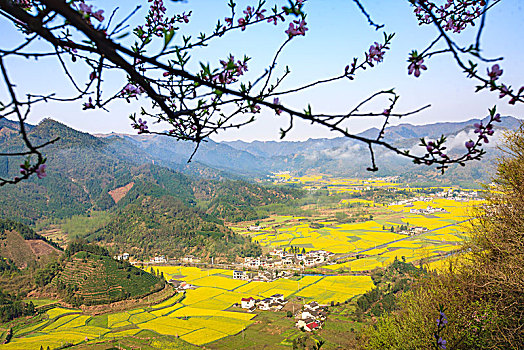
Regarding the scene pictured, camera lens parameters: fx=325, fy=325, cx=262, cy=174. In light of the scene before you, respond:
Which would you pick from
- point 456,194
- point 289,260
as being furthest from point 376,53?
point 456,194

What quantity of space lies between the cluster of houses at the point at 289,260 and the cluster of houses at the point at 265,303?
37.8 feet

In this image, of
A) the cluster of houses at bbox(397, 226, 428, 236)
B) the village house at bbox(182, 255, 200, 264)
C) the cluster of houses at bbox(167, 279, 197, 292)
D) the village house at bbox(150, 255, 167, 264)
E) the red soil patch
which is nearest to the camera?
the cluster of houses at bbox(167, 279, 197, 292)

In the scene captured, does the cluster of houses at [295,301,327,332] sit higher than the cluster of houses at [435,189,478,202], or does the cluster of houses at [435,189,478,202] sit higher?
the cluster of houses at [435,189,478,202]

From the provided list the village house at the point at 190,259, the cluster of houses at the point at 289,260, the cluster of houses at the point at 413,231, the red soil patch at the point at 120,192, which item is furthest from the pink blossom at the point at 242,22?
the red soil patch at the point at 120,192

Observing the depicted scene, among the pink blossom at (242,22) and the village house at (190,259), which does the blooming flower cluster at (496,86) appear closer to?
the pink blossom at (242,22)

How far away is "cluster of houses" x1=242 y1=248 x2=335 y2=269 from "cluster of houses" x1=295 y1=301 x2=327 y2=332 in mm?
13600

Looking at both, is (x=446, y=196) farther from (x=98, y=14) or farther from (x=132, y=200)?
(x=98, y=14)

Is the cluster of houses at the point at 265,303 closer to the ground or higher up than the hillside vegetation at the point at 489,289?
closer to the ground

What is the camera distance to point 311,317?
22.7 metres

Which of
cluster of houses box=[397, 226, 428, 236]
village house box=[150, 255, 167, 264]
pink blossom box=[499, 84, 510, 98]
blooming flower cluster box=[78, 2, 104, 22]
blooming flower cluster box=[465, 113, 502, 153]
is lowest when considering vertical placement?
village house box=[150, 255, 167, 264]

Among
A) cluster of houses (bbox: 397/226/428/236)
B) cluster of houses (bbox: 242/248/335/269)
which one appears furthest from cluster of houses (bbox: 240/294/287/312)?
cluster of houses (bbox: 397/226/428/236)

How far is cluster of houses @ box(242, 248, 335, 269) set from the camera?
39.3 metres

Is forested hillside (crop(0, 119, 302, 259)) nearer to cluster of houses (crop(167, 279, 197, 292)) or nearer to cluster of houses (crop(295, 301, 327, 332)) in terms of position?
cluster of houses (crop(167, 279, 197, 292))

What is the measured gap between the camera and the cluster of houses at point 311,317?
21.0 meters
